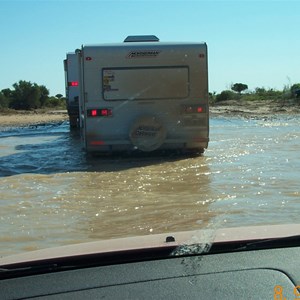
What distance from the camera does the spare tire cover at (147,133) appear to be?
12125 millimetres

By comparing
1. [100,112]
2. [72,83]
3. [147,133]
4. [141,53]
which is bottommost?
[147,133]

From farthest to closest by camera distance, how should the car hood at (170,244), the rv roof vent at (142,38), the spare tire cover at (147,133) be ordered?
the rv roof vent at (142,38), the spare tire cover at (147,133), the car hood at (170,244)

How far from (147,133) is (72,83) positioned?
32.8ft

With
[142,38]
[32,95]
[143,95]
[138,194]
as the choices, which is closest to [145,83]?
[143,95]

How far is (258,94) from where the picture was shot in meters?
60.7

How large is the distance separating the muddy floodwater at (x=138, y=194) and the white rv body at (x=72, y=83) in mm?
7044

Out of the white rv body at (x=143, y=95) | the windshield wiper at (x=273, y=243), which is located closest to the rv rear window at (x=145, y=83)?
the white rv body at (x=143, y=95)

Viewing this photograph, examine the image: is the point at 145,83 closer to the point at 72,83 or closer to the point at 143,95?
the point at 143,95

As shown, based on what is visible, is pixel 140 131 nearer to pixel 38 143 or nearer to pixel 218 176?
pixel 218 176

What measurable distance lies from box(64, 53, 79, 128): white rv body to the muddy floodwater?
7.04 meters

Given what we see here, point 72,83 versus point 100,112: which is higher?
point 72,83

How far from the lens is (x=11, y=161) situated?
1338 centimetres

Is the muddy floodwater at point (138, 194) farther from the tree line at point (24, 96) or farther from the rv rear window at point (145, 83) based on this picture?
the tree line at point (24, 96)

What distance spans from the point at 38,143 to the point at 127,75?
23.9 ft
